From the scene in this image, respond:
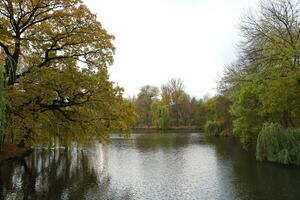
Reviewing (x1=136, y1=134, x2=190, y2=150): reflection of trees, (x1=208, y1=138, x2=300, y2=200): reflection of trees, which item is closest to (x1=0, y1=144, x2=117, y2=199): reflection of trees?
(x1=208, y1=138, x2=300, y2=200): reflection of trees

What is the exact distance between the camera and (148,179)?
58.3 feet

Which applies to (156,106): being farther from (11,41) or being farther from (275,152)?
(11,41)

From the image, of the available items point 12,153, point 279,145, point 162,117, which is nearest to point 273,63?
point 279,145

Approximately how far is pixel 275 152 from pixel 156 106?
5281 centimetres

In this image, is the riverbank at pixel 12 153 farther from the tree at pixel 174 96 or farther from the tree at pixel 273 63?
the tree at pixel 174 96

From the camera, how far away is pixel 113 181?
1736 cm

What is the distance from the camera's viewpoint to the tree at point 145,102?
81.5 meters

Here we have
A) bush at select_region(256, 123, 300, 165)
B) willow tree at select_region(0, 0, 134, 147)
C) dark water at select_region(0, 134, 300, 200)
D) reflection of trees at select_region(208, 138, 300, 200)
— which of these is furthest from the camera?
bush at select_region(256, 123, 300, 165)

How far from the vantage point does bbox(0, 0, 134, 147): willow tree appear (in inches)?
632

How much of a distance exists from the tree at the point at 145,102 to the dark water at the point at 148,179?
5549 centimetres

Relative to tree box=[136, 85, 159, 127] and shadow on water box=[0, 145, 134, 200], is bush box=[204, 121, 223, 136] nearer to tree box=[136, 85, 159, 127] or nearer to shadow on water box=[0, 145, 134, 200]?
tree box=[136, 85, 159, 127]

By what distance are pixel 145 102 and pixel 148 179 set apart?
6527 cm

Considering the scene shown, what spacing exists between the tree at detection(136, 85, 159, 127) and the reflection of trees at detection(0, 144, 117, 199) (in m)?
55.7

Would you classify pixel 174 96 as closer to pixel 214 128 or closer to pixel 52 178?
pixel 214 128
